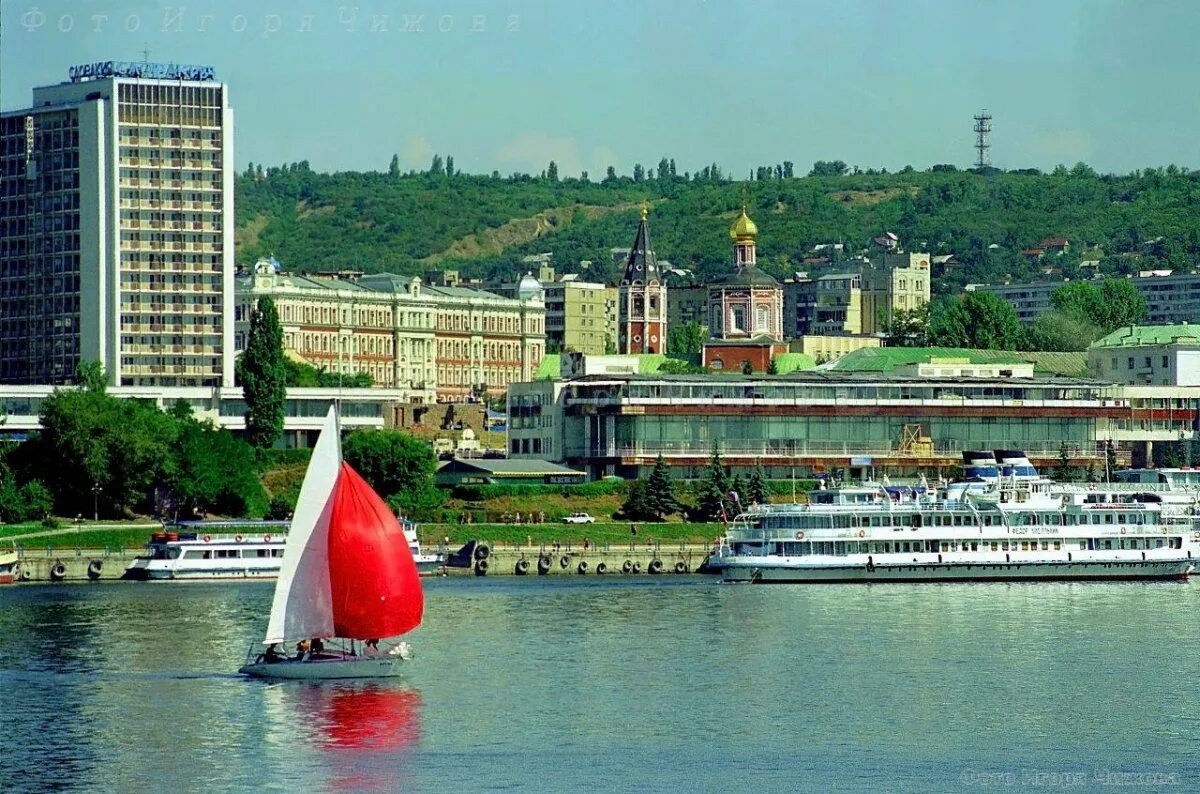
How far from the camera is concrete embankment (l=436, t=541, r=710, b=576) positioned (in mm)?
164375

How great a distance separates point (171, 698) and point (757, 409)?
103470mm

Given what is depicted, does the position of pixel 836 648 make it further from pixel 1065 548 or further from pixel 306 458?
pixel 306 458

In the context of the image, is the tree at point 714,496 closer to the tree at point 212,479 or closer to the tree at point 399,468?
the tree at point 399,468

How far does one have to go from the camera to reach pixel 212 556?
15938 centimetres

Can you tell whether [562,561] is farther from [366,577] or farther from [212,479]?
[366,577]

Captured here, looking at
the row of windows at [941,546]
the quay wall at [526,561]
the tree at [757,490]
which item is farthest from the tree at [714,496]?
the row of windows at [941,546]

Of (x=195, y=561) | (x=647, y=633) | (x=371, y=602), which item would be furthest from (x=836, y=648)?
(x=195, y=561)

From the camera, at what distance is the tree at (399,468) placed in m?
180

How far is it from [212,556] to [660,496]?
3592cm

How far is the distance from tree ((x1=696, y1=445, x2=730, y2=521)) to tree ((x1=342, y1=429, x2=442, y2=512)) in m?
18.0

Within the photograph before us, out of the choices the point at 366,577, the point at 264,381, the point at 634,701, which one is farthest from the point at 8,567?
the point at 634,701

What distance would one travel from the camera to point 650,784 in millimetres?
81688

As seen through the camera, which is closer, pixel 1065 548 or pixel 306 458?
pixel 1065 548

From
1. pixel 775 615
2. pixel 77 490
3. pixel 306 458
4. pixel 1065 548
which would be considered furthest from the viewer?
pixel 306 458
